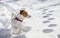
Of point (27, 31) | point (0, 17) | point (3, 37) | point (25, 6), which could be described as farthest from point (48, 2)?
point (3, 37)

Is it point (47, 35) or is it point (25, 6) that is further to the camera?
point (25, 6)

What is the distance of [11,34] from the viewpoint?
113 centimetres

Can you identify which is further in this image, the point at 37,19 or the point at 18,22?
the point at 37,19

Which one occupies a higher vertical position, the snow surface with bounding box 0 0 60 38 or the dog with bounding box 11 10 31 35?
the dog with bounding box 11 10 31 35

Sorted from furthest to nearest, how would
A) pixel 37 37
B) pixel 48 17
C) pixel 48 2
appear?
pixel 48 2, pixel 48 17, pixel 37 37

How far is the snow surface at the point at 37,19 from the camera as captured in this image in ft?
3.68

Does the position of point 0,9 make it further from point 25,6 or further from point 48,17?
point 48,17

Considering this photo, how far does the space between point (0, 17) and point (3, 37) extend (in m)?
0.45

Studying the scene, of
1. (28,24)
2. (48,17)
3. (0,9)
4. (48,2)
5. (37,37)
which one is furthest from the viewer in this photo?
(48,2)

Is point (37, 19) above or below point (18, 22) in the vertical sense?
below

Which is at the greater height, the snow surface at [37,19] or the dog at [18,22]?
the dog at [18,22]

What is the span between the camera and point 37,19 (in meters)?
1.42

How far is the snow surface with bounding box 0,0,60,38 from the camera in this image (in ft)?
3.68

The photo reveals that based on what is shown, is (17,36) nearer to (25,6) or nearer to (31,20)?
(31,20)
